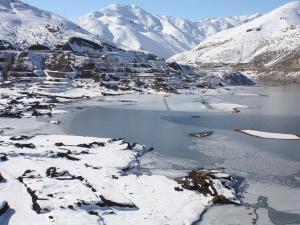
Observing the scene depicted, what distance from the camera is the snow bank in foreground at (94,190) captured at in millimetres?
27234

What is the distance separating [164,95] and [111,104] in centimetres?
2172

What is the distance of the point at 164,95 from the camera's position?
106 metres

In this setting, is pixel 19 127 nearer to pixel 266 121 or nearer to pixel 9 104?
pixel 9 104

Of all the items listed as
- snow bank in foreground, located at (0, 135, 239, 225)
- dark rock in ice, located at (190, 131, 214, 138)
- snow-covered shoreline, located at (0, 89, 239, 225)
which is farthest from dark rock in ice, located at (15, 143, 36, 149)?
dark rock in ice, located at (190, 131, 214, 138)

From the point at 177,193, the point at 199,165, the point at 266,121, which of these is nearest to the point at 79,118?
the point at 266,121

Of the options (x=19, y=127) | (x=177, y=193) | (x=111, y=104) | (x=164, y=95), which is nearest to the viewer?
(x=177, y=193)

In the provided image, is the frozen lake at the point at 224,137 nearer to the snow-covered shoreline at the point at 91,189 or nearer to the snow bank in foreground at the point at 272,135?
the snow bank in foreground at the point at 272,135

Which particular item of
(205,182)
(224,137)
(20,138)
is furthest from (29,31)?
(205,182)

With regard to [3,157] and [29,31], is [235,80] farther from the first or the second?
[3,157]

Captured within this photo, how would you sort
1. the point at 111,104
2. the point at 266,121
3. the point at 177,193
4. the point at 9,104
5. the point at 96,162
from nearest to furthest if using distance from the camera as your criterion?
1. the point at 177,193
2. the point at 96,162
3. the point at 266,121
4. the point at 9,104
5. the point at 111,104

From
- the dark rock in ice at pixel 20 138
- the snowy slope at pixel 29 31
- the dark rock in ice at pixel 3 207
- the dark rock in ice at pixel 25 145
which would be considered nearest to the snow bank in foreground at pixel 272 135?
the dark rock in ice at pixel 25 145

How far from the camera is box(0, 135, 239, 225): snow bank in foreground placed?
27234mm

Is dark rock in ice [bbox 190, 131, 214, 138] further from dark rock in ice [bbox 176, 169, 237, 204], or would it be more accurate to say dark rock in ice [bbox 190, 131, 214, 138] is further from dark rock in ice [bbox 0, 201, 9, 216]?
dark rock in ice [bbox 0, 201, 9, 216]

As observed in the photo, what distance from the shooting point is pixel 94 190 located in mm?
31188
